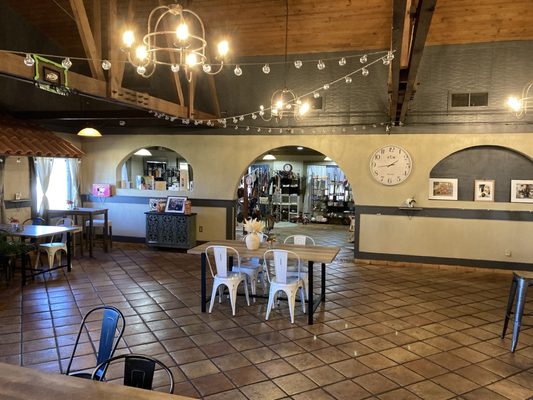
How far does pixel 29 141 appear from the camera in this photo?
297 inches

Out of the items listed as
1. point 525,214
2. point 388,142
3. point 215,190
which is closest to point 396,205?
point 388,142

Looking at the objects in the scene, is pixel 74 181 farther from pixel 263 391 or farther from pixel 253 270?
pixel 263 391

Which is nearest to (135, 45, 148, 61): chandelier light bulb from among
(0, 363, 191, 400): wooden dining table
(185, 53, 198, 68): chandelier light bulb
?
(185, 53, 198, 68): chandelier light bulb

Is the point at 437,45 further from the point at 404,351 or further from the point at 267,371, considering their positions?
the point at 267,371

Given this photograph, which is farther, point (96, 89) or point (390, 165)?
point (390, 165)

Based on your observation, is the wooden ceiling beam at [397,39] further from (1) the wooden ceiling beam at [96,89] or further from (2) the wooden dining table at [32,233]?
(2) the wooden dining table at [32,233]

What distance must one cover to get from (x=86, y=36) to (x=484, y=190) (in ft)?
23.1

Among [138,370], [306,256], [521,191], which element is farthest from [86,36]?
[521,191]

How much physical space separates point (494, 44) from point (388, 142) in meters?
2.48

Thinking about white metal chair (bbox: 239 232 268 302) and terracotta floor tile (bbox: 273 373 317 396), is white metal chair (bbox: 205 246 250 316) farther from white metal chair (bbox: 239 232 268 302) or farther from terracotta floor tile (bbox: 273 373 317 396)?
terracotta floor tile (bbox: 273 373 317 396)

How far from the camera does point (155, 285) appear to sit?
6387 millimetres

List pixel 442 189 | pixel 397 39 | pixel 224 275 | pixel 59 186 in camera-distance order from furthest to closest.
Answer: pixel 59 186 < pixel 442 189 < pixel 224 275 < pixel 397 39

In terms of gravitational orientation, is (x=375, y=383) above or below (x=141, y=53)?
below

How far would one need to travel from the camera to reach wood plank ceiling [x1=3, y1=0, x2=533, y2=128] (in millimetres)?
6703
